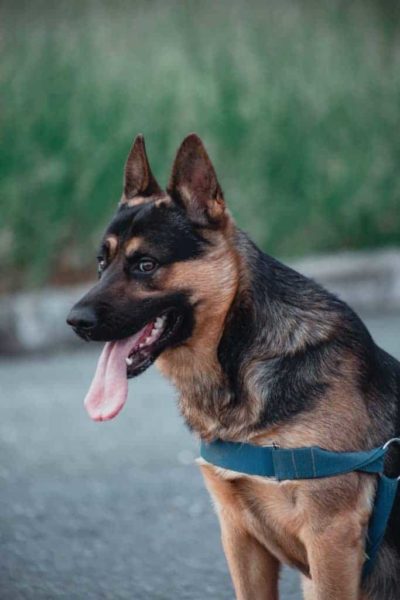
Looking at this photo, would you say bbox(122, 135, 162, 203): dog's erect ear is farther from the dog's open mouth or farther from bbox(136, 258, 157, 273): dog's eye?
the dog's open mouth

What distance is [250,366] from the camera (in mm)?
3857

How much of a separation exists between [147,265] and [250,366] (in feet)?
1.51

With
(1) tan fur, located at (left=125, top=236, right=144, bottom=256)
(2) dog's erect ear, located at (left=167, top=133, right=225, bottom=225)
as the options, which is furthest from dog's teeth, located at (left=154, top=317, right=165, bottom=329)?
(2) dog's erect ear, located at (left=167, top=133, right=225, bottom=225)

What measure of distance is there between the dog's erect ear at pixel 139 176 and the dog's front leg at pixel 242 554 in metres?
0.98

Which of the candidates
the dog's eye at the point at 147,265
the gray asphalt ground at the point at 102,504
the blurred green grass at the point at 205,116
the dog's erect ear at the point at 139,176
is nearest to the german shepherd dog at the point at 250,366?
the dog's eye at the point at 147,265

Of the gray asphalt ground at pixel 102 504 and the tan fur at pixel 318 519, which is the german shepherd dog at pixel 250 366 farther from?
the gray asphalt ground at pixel 102 504

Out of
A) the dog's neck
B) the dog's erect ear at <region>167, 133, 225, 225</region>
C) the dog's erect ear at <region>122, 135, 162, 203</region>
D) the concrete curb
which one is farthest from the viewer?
the concrete curb

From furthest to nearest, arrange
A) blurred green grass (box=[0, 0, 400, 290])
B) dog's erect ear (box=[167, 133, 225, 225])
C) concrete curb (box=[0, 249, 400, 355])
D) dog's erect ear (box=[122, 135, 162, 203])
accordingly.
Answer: blurred green grass (box=[0, 0, 400, 290]), concrete curb (box=[0, 249, 400, 355]), dog's erect ear (box=[122, 135, 162, 203]), dog's erect ear (box=[167, 133, 225, 225])

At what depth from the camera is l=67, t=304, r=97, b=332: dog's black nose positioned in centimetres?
391

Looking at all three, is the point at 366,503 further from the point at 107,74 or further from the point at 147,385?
the point at 107,74

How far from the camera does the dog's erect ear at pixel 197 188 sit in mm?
4047

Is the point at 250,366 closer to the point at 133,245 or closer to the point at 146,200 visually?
the point at 133,245

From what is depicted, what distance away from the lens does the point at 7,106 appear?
1215 cm

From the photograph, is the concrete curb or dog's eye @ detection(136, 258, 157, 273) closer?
dog's eye @ detection(136, 258, 157, 273)
